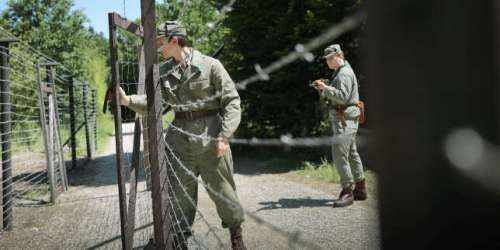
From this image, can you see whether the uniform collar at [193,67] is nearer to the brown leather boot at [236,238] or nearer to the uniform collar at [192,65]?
the uniform collar at [192,65]

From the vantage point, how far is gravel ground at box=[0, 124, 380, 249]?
15.1 ft

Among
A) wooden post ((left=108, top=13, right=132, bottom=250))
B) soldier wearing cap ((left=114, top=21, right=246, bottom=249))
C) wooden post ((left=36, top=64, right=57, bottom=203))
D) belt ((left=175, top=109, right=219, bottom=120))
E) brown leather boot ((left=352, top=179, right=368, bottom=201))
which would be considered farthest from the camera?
wooden post ((left=36, top=64, right=57, bottom=203))

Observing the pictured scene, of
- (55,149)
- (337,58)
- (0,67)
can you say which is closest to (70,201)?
(55,149)

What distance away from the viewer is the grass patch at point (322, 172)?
7.63 metres

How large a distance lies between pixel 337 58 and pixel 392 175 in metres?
5.03

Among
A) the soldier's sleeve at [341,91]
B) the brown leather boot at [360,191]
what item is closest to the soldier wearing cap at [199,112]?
the soldier's sleeve at [341,91]

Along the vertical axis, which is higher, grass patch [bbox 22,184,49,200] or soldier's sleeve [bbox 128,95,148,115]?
soldier's sleeve [bbox 128,95,148,115]

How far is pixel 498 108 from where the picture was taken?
26.4 inches

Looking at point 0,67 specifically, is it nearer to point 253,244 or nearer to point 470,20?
point 253,244

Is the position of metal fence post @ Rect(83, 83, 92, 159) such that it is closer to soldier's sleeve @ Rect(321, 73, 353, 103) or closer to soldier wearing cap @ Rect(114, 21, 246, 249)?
soldier's sleeve @ Rect(321, 73, 353, 103)

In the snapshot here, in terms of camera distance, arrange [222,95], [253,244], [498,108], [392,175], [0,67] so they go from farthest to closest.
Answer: [0,67] < [253,244] < [222,95] < [392,175] < [498,108]

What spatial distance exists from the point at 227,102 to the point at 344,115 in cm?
243

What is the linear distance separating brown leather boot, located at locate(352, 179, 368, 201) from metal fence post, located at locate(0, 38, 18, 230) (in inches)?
165

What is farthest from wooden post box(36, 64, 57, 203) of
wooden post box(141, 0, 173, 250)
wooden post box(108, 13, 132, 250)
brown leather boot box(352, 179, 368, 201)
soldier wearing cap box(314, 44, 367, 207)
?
wooden post box(141, 0, 173, 250)
